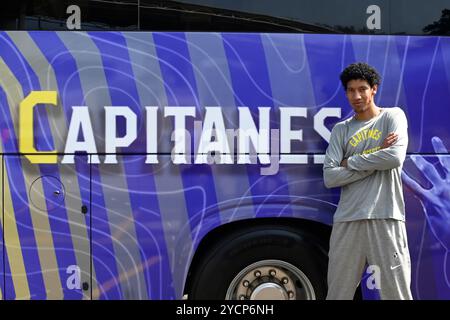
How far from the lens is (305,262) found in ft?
12.6

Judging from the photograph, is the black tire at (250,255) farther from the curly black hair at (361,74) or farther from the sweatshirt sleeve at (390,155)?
the curly black hair at (361,74)

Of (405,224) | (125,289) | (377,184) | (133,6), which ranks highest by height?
(133,6)

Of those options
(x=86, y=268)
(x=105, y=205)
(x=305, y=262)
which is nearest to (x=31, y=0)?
(x=105, y=205)

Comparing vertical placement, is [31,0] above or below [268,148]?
above

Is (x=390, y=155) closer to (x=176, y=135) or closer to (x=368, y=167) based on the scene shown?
(x=368, y=167)

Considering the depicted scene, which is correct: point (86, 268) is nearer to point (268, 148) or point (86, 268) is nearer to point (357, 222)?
point (268, 148)

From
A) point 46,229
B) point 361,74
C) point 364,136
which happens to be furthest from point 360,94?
point 46,229

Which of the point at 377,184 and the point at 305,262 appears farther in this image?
the point at 305,262

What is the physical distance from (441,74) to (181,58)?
6.27ft

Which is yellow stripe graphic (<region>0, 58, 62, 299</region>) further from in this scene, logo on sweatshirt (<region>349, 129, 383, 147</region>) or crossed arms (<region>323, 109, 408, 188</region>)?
logo on sweatshirt (<region>349, 129, 383, 147</region>)

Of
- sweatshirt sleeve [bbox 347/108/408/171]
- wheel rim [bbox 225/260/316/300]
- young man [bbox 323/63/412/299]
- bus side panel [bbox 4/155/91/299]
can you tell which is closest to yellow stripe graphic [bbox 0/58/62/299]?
bus side panel [bbox 4/155/91/299]

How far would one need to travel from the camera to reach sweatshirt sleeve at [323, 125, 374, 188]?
137 inches

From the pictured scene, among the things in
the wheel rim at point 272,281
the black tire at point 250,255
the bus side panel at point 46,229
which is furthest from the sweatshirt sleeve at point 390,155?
the bus side panel at point 46,229

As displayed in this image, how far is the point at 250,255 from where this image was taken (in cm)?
381
